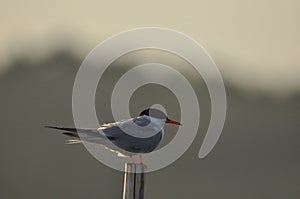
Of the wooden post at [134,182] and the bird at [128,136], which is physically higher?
the bird at [128,136]

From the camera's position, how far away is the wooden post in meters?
6.45

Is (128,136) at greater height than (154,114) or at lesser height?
lesser

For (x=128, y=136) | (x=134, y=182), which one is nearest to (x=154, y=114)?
(x=128, y=136)

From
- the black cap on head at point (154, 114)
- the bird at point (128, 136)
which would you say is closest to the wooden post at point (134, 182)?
the bird at point (128, 136)

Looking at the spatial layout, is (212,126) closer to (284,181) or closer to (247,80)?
(284,181)

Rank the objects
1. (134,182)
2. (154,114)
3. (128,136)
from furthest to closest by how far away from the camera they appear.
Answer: (154,114) → (128,136) → (134,182)

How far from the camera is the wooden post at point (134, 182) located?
6.45m

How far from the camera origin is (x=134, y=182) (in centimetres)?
647

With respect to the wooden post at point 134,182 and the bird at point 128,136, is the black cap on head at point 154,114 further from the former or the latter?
the wooden post at point 134,182

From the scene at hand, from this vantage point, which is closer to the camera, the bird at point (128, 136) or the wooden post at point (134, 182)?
the wooden post at point (134, 182)

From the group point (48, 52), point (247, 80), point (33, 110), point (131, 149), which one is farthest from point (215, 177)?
point (131, 149)

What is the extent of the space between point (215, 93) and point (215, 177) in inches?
117

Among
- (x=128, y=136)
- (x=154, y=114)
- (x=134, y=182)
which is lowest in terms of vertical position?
(x=134, y=182)

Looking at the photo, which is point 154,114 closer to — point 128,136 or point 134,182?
point 128,136
